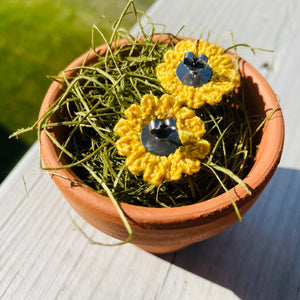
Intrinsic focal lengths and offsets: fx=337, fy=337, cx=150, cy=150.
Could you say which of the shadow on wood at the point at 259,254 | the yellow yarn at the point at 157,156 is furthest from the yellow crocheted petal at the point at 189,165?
the shadow on wood at the point at 259,254

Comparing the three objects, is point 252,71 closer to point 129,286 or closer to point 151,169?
point 151,169

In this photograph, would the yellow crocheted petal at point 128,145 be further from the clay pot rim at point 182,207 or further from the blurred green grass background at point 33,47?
the blurred green grass background at point 33,47

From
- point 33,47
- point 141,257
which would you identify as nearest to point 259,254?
point 141,257

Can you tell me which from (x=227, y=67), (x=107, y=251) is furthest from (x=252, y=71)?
(x=107, y=251)

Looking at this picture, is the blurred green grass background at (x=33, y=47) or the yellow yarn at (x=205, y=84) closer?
the yellow yarn at (x=205, y=84)

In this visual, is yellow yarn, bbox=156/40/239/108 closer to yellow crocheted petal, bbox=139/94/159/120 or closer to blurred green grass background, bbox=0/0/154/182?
yellow crocheted petal, bbox=139/94/159/120

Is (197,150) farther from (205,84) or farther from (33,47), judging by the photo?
(33,47)

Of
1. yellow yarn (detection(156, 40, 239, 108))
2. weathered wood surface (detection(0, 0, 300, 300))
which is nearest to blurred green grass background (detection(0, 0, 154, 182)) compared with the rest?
weathered wood surface (detection(0, 0, 300, 300))
